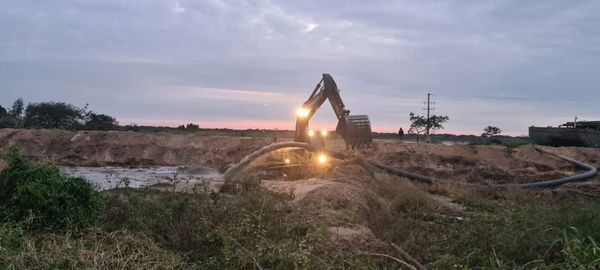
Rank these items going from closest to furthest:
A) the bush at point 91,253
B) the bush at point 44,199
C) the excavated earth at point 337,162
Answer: the bush at point 91,253
the bush at point 44,199
the excavated earth at point 337,162

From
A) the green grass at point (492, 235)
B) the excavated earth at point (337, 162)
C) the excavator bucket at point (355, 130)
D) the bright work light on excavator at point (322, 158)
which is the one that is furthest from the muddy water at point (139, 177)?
the excavator bucket at point (355, 130)

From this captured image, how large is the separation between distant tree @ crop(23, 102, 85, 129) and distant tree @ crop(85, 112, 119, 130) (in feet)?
1.70

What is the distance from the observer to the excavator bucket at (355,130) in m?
20.9

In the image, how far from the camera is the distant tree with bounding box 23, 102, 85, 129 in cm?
4447

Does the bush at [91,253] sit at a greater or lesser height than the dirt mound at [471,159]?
lesser

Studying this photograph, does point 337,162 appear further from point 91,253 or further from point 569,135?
point 569,135

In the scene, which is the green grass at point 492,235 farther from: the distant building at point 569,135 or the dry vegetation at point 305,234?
the distant building at point 569,135

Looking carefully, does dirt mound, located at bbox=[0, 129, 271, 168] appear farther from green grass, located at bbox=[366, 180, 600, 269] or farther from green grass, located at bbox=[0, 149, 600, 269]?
green grass, located at bbox=[0, 149, 600, 269]

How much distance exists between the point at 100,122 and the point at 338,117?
Answer: 28.7m

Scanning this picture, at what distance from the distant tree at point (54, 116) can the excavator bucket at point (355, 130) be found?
95.2 feet

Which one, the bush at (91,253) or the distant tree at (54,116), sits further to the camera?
the distant tree at (54,116)

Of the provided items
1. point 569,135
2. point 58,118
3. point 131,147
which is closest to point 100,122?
point 58,118

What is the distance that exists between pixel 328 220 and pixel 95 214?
11.6ft

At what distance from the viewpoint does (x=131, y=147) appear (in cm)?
3028
